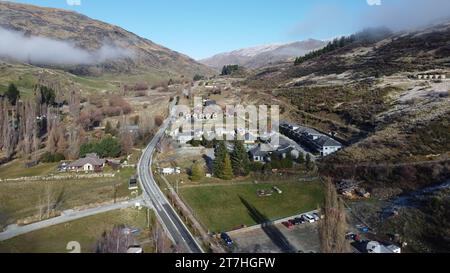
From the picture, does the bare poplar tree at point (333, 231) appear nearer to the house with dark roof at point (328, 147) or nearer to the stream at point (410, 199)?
the stream at point (410, 199)

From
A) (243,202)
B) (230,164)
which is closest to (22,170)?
(230,164)

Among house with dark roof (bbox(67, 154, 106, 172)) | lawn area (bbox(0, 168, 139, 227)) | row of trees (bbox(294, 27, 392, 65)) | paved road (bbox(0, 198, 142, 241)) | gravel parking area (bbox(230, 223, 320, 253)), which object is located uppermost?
row of trees (bbox(294, 27, 392, 65))

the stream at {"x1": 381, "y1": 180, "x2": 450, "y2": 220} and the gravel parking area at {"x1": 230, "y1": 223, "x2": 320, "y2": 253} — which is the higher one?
the stream at {"x1": 381, "y1": 180, "x2": 450, "y2": 220}

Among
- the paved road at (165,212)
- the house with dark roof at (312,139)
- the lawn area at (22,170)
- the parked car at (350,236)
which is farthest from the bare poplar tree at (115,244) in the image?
the house with dark roof at (312,139)

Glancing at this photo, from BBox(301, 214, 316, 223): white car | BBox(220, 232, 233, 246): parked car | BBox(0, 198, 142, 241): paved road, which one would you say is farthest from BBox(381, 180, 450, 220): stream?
BBox(0, 198, 142, 241): paved road

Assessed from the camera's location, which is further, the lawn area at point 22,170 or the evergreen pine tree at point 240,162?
the lawn area at point 22,170

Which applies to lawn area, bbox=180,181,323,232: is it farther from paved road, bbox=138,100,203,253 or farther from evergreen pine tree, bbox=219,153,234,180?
evergreen pine tree, bbox=219,153,234,180
